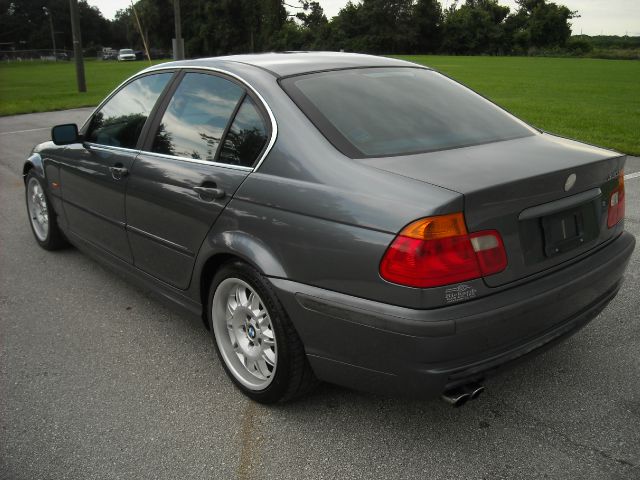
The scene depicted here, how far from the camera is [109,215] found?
3.85 metres

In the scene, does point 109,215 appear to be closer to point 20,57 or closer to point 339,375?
point 339,375

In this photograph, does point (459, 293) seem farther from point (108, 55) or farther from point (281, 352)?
point (108, 55)

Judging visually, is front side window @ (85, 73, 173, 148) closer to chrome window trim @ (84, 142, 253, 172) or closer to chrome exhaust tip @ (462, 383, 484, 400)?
chrome window trim @ (84, 142, 253, 172)

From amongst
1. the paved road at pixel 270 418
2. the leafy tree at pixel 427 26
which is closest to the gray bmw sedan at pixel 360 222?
the paved road at pixel 270 418

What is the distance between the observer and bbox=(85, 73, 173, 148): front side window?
3678 millimetres

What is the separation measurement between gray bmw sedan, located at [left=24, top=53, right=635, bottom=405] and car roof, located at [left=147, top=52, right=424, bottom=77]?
2cm

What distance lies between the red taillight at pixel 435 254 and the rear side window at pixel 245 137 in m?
0.93

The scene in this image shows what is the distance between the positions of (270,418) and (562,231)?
1.52 m

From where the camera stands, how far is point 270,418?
2.80 m

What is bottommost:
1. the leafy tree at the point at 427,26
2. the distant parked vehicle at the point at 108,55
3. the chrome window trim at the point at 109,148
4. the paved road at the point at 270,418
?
the paved road at the point at 270,418

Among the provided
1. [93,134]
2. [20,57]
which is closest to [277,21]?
[20,57]

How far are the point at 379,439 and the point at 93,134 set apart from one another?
2889 mm

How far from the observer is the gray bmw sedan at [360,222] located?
7.34 ft

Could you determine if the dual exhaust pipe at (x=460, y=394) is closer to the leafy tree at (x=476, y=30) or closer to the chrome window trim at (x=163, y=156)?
the chrome window trim at (x=163, y=156)
